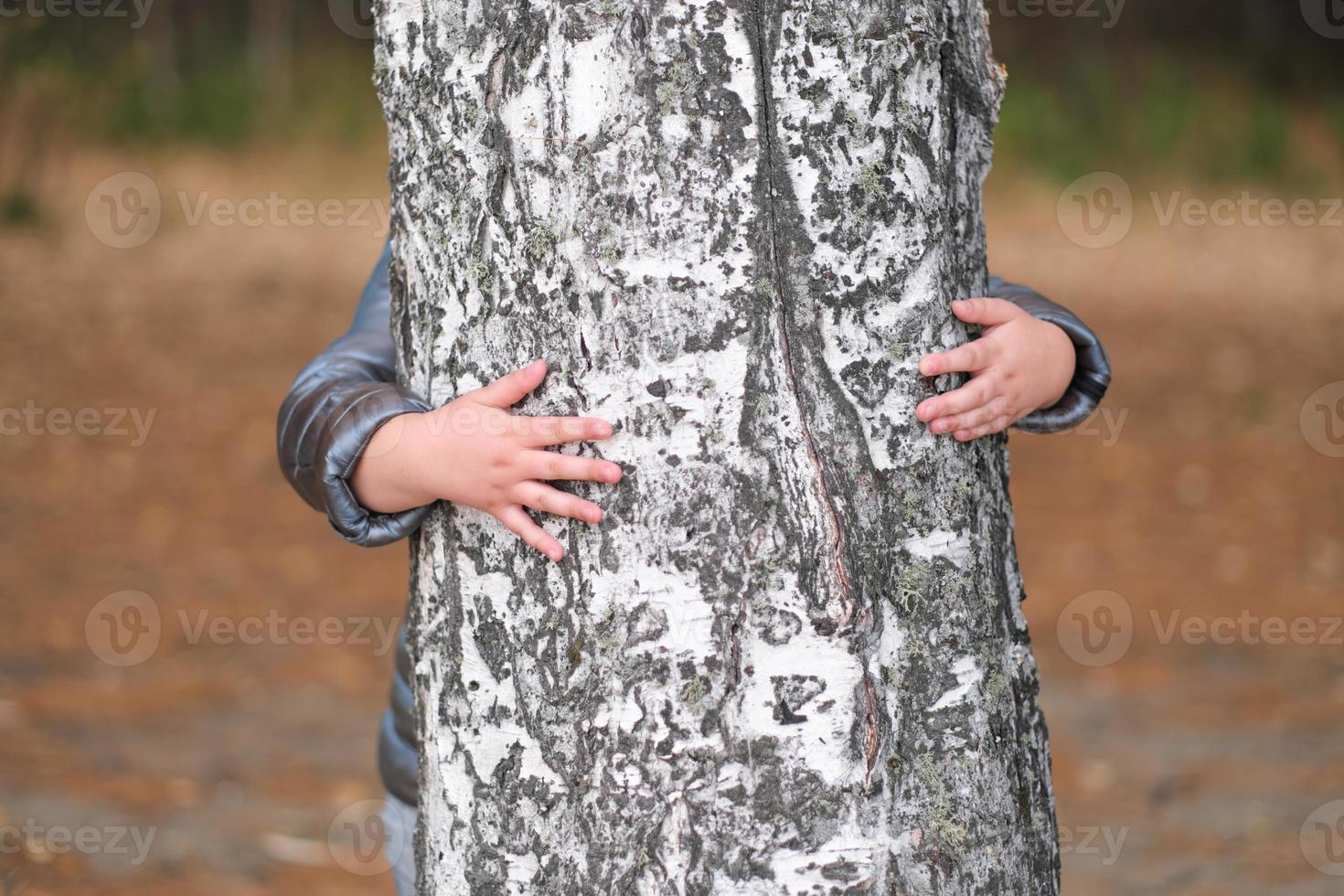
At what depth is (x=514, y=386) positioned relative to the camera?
1538 millimetres

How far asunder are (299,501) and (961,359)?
565 centimetres

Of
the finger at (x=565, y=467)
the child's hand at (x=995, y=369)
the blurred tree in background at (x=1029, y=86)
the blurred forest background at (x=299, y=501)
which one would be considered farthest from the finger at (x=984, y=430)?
the blurred tree in background at (x=1029, y=86)

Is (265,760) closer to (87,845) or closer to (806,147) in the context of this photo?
(87,845)

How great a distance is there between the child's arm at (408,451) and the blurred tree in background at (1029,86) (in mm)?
A: 11511

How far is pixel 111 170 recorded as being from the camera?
13.0 metres

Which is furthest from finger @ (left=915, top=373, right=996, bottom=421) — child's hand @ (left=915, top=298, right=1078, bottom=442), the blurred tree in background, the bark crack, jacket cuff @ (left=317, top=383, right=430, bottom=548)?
the blurred tree in background

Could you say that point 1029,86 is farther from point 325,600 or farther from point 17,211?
point 325,600

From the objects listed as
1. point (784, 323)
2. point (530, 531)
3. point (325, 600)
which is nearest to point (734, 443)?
point (784, 323)

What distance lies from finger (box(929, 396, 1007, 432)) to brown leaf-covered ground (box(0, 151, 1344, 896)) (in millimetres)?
2426

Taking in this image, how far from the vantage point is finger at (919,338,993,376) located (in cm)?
154

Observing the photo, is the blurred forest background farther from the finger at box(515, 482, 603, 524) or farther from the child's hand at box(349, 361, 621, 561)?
the finger at box(515, 482, 603, 524)

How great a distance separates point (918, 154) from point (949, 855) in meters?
0.88

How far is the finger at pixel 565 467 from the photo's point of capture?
1484 mm

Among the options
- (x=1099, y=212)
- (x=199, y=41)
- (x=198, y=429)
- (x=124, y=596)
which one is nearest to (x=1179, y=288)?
(x=1099, y=212)
